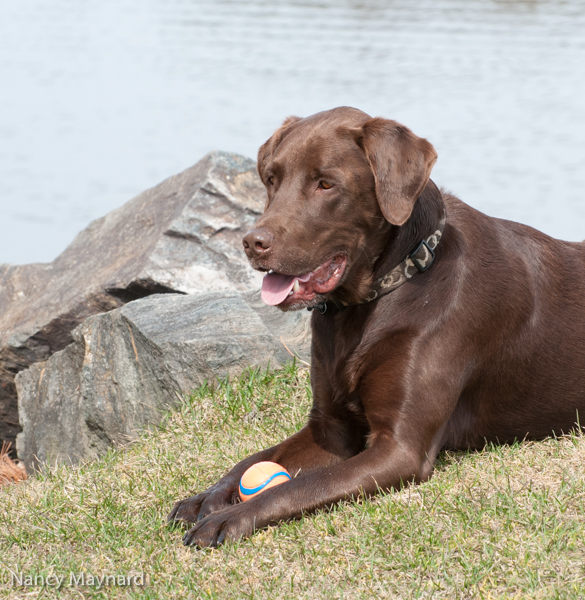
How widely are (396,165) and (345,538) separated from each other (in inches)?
59.0

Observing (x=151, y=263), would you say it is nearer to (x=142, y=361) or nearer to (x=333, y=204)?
(x=142, y=361)

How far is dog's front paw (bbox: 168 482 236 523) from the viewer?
3.36 meters

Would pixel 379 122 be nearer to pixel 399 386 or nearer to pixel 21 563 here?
pixel 399 386

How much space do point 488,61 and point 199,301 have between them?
17.3 meters

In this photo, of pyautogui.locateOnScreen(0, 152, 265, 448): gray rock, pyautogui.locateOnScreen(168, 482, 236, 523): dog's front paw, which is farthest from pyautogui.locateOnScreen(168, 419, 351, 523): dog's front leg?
pyautogui.locateOnScreen(0, 152, 265, 448): gray rock

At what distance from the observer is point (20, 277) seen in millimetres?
7840

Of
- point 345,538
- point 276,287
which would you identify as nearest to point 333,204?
point 276,287

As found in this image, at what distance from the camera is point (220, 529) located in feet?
10.2

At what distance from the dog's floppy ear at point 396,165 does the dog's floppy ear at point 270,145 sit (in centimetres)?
57

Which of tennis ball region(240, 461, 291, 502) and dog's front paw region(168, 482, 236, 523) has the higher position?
tennis ball region(240, 461, 291, 502)

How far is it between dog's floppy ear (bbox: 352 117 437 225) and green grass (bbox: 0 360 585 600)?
3.82 feet

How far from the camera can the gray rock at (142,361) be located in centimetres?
496

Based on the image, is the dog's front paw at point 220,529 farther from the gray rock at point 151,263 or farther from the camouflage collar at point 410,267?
the gray rock at point 151,263

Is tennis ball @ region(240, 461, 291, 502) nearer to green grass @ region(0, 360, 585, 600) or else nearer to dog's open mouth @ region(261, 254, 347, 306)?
green grass @ region(0, 360, 585, 600)
